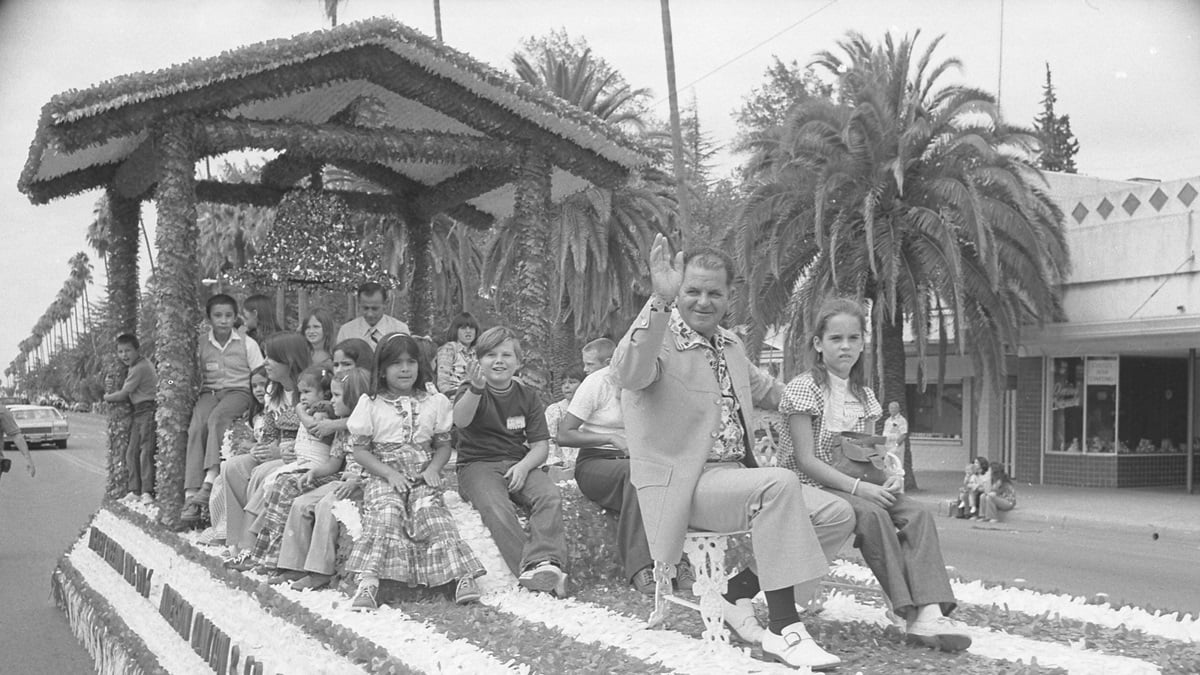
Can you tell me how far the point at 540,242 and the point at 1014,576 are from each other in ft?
19.0

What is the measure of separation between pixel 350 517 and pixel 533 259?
14.1 ft

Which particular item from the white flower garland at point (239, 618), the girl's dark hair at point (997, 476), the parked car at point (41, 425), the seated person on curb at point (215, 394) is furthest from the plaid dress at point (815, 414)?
the parked car at point (41, 425)

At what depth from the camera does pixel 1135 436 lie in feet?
74.6

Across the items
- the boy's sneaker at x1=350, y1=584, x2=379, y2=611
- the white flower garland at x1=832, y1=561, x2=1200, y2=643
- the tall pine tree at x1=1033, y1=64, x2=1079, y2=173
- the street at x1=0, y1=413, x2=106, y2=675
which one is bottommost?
the street at x1=0, y1=413, x2=106, y2=675

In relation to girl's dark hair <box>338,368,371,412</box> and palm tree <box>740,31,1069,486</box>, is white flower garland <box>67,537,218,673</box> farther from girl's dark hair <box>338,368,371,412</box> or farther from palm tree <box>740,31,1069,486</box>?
palm tree <box>740,31,1069,486</box>

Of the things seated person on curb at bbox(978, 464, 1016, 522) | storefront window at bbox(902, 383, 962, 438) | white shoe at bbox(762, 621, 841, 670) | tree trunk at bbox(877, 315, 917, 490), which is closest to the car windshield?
storefront window at bbox(902, 383, 962, 438)

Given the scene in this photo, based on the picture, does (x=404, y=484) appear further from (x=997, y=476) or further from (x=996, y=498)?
(x=997, y=476)

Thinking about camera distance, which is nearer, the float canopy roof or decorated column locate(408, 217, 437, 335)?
the float canopy roof

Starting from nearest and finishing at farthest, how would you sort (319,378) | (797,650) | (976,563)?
1. (797,650)
2. (319,378)
3. (976,563)

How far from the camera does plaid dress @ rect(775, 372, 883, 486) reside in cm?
466

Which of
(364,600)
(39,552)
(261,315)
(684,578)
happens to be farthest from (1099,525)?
(39,552)

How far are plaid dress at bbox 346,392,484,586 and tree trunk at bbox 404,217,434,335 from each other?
207 inches

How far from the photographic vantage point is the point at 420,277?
11.6 metres

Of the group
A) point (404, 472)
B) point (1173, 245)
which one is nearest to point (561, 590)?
point (404, 472)
